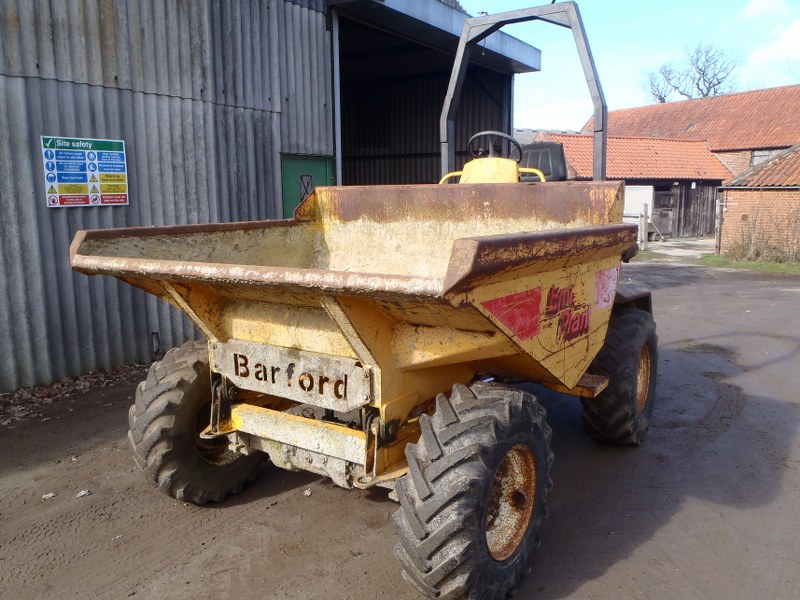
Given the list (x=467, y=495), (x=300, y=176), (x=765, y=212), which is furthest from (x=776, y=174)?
(x=467, y=495)

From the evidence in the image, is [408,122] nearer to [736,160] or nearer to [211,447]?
[211,447]

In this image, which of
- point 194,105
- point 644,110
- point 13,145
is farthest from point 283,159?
point 644,110

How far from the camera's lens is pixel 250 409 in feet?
10.5

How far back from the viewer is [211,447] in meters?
3.56

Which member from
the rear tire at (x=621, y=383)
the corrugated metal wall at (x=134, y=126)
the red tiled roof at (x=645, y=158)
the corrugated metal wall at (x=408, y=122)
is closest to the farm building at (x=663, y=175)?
the red tiled roof at (x=645, y=158)

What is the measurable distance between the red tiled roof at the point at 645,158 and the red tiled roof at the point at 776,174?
213 inches

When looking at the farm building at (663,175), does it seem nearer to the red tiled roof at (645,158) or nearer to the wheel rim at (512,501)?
the red tiled roof at (645,158)

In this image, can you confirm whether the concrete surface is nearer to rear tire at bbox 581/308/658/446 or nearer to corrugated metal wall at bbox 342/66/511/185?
corrugated metal wall at bbox 342/66/511/185

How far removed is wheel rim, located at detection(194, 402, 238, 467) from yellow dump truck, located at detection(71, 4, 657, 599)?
0.01 meters

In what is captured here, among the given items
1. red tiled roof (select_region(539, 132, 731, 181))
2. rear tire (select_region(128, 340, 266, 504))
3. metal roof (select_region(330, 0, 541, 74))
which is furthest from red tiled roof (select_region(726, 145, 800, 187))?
rear tire (select_region(128, 340, 266, 504))

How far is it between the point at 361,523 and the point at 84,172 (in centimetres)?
437

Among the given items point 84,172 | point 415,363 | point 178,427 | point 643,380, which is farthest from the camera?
point 84,172

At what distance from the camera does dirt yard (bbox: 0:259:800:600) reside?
9.54 feet

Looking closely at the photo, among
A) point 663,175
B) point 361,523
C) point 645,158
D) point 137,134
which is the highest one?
point 645,158
